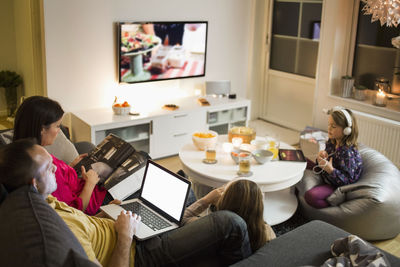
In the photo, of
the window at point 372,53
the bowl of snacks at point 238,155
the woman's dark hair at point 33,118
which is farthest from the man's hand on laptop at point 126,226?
the window at point 372,53

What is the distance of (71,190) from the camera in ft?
8.74

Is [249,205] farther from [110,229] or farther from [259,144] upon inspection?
[259,144]

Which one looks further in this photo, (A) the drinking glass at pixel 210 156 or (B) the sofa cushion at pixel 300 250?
(A) the drinking glass at pixel 210 156

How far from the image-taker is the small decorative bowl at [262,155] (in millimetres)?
3648

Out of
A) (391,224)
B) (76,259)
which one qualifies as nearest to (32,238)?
(76,259)

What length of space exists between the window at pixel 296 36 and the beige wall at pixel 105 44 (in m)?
0.51

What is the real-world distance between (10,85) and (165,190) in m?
3.74

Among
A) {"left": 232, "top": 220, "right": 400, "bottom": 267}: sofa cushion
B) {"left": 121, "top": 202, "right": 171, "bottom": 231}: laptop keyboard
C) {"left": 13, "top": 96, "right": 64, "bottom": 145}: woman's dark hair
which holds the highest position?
{"left": 13, "top": 96, "right": 64, "bottom": 145}: woman's dark hair

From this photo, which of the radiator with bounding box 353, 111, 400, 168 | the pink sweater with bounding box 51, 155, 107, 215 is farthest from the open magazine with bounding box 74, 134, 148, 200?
the radiator with bounding box 353, 111, 400, 168

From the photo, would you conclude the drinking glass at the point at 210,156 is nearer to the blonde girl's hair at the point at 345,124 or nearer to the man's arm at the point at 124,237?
the blonde girl's hair at the point at 345,124

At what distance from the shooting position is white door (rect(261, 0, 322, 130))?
18.8 ft

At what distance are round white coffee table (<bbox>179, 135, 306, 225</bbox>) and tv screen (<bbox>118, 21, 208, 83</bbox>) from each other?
1598 millimetres

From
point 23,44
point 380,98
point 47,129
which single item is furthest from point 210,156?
point 23,44

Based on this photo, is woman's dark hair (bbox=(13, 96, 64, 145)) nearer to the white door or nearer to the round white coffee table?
the round white coffee table
